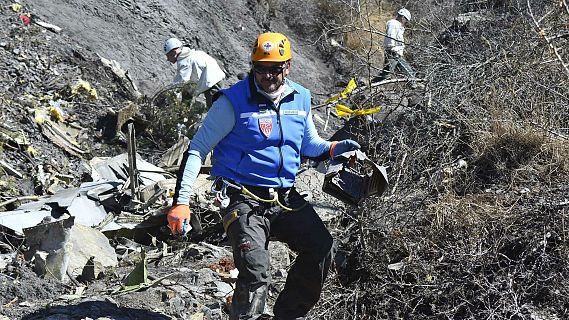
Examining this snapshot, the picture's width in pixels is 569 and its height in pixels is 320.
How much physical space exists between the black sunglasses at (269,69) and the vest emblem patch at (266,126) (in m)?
0.24

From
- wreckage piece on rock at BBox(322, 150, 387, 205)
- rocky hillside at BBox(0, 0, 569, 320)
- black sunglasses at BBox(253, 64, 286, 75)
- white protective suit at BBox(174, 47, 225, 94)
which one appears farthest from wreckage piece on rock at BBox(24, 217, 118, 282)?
white protective suit at BBox(174, 47, 225, 94)

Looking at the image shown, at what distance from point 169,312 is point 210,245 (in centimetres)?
152

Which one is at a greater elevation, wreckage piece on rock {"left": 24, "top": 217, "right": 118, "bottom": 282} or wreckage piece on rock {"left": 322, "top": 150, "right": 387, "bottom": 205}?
wreckage piece on rock {"left": 322, "top": 150, "right": 387, "bottom": 205}

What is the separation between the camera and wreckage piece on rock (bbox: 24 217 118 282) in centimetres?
556

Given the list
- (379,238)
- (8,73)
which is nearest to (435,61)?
(379,238)

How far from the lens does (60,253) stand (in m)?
5.62

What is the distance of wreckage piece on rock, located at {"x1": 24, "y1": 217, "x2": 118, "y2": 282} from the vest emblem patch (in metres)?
2.04

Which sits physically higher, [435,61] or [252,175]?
[252,175]

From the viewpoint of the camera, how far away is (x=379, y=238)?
560 centimetres

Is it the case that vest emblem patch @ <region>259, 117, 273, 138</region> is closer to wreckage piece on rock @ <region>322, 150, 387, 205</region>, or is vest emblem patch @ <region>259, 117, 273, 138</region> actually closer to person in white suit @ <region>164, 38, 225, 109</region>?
wreckage piece on rock @ <region>322, 150, 387, 205</region>

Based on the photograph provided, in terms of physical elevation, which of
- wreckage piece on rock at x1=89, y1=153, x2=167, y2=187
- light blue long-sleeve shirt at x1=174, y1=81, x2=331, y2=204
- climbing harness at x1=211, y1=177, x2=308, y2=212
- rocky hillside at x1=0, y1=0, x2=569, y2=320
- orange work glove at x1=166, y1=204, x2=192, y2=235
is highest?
light blue long-sleeve shirt at x1=174, y1=81, x2=331, y2=204

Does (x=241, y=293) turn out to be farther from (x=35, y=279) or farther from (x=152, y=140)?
(x=152, y=140)

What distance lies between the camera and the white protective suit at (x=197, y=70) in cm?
1053

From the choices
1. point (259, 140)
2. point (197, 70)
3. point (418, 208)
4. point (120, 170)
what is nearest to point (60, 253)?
point (259, 140)
